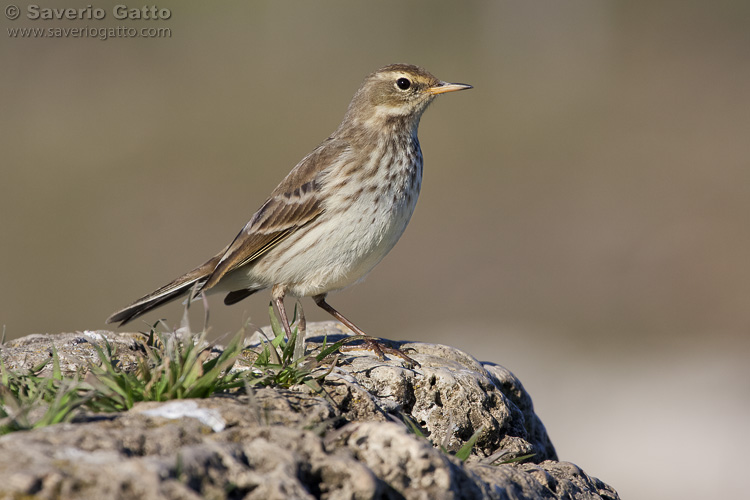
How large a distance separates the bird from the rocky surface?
150 centimetres

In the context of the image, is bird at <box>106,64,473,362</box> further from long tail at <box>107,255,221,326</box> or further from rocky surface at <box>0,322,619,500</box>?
rocky surface at <box>0,322,619,500</box>

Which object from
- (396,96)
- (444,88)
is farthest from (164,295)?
(444,88)

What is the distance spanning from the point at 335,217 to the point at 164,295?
5.17ft

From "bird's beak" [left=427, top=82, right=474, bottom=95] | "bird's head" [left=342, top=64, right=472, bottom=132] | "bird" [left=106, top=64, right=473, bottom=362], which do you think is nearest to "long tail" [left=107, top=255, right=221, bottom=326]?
"bird" [left=106, top=64, right=473, bottom=362]

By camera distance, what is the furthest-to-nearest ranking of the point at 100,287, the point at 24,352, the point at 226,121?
the point at 226,121 < the point at 100,287 < the point at 24,352

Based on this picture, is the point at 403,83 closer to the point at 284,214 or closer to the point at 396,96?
the point at 396,96

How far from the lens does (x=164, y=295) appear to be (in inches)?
275

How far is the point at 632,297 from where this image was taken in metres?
17.2

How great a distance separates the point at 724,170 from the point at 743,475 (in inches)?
451

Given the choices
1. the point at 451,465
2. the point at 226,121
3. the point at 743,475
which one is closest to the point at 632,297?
the point at 743,475

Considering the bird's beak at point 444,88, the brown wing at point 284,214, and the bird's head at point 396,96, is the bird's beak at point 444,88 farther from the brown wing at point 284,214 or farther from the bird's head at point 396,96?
the brown wing at point 284,214

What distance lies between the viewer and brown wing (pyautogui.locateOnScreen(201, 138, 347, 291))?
22.3ft

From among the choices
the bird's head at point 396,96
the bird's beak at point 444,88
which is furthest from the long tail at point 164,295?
Result: the bird's beak at point 444,88

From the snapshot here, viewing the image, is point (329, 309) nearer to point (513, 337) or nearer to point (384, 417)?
point (384, 417)
